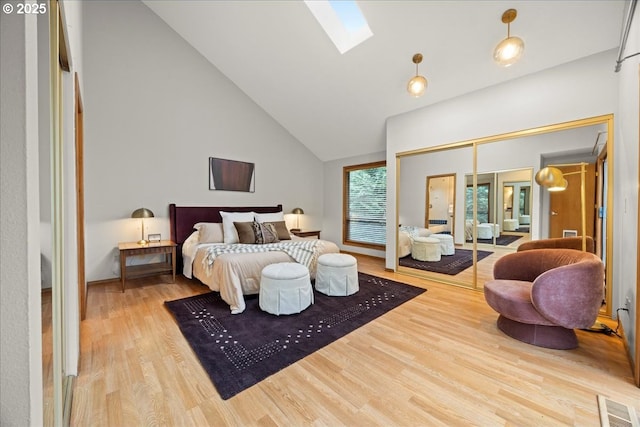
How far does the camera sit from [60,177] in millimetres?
1327

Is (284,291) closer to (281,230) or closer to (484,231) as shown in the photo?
(281,230)

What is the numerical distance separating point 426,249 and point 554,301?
235 cm

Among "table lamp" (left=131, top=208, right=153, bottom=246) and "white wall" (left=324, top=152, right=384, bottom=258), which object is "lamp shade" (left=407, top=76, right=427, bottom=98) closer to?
"white wall" (left=324, top=152, right=384, bottom=258)

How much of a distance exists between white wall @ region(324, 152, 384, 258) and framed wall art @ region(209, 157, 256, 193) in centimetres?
198

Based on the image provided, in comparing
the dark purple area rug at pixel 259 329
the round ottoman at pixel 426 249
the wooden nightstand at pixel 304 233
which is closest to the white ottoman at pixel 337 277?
the dark purple area rug at pixel 259 329

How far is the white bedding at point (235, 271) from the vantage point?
2.74 metres

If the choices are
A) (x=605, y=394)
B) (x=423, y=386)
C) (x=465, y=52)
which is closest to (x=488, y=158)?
(x=465, y=52)

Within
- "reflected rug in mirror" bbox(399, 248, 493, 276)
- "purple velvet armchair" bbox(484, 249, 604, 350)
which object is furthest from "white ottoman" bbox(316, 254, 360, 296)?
"reflected rug in mirror" bbox(399, 248, 493, 276)

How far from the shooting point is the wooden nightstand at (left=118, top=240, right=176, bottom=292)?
330cm

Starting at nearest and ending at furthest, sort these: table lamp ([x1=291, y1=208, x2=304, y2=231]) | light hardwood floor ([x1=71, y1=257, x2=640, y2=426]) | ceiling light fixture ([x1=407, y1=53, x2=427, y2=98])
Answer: light hardwood floor ([x1=71, y1=257, x2=640, y2=426]) → ceiling light fixture ([x1=407, y1=53, x2=427, y2=98]) → table lamp ([x1=291, y1=208, x2=304, y2=231])

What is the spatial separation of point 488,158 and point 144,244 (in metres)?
4.82

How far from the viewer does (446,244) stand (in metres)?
4.07

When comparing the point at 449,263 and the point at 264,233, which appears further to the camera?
the point at 449,263

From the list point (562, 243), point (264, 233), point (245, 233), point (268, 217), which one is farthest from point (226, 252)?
point (562, 243)
